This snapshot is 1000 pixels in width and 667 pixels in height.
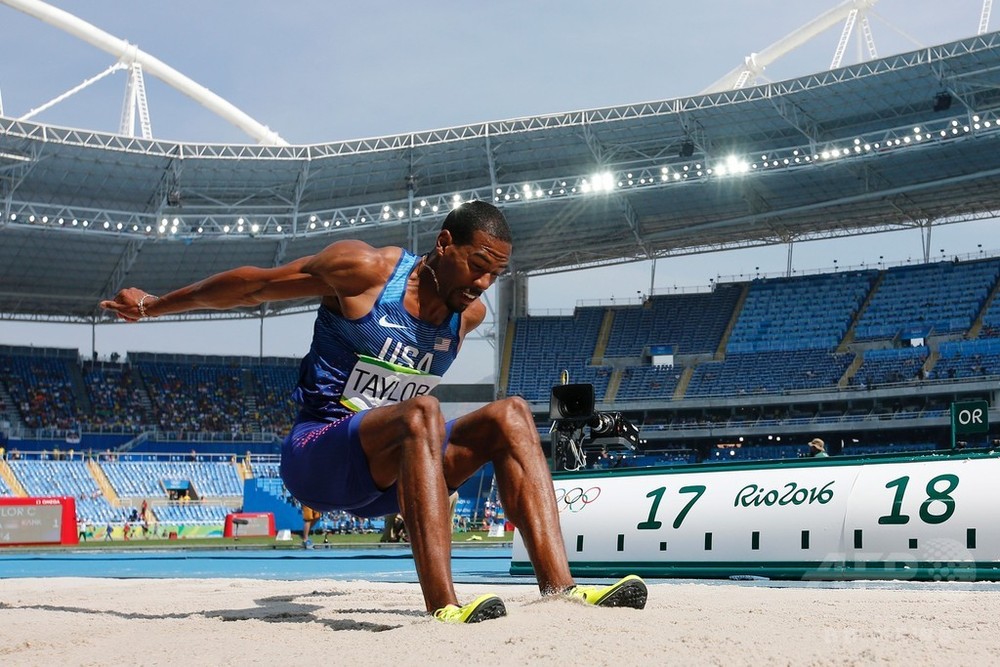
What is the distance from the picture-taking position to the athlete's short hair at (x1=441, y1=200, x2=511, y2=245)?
461cm

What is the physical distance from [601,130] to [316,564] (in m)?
24.0

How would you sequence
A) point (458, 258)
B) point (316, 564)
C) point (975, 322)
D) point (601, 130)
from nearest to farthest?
point (458, 258)
point (316, 564)
point (601, 130)
point (975, 322)

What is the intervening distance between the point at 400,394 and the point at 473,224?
0.92 meters

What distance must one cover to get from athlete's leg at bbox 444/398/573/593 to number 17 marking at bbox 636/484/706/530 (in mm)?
4408

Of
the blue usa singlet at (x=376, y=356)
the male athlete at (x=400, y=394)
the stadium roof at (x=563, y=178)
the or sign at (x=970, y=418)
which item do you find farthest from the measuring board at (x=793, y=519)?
the stadium roof at (x=563, y=178)

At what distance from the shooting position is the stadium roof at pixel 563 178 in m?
34.8

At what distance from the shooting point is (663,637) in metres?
3.41

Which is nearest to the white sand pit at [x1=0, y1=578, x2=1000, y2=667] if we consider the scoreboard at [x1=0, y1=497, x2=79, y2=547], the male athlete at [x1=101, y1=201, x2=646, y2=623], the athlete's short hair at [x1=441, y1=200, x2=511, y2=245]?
the male athlete at [x1=101, y1=201, x2=646, y2=623]

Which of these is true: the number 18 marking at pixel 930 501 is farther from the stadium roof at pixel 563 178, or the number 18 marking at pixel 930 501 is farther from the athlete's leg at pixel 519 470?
the stadium roof at pixel 563 178

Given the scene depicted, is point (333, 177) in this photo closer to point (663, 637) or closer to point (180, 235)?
point (180, 235)

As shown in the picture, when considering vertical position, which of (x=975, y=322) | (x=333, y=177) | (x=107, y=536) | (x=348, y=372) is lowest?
(x=107, y=536)

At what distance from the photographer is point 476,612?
12.4ft

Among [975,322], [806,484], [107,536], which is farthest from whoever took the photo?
[975,322]

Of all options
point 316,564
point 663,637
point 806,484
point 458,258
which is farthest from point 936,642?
point 316,564
